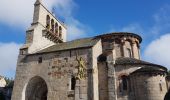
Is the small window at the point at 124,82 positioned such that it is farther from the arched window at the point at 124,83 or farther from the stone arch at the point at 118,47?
the stone arch at the point at 118,47

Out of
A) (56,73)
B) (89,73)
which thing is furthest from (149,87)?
(56,73)

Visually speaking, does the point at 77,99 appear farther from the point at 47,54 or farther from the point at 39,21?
the point at 39,21

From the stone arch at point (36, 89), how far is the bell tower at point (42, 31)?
3.76 meters

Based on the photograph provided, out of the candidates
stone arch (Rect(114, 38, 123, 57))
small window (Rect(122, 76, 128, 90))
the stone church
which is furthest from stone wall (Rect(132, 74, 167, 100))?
stone arch (Rect(114, 38, 123, 57))

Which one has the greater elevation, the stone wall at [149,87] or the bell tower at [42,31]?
the bell tower at [42,31]

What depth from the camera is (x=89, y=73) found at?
21172mm

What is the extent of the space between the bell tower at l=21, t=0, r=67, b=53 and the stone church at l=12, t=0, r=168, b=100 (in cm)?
14

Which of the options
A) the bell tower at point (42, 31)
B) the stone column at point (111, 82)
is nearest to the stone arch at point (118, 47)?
the stone column at point (111, 82)

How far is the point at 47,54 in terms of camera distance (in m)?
24.2

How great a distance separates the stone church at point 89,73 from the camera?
20812mm

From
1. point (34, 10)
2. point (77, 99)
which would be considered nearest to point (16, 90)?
point (77, 99)

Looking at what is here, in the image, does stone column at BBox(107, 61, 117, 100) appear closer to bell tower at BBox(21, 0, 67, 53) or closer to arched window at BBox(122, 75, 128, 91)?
arched window at BBox(122, 75, 128, 91)

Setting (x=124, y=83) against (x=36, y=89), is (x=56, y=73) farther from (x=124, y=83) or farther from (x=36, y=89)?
(x=124, y=83)

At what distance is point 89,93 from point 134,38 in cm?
1077
